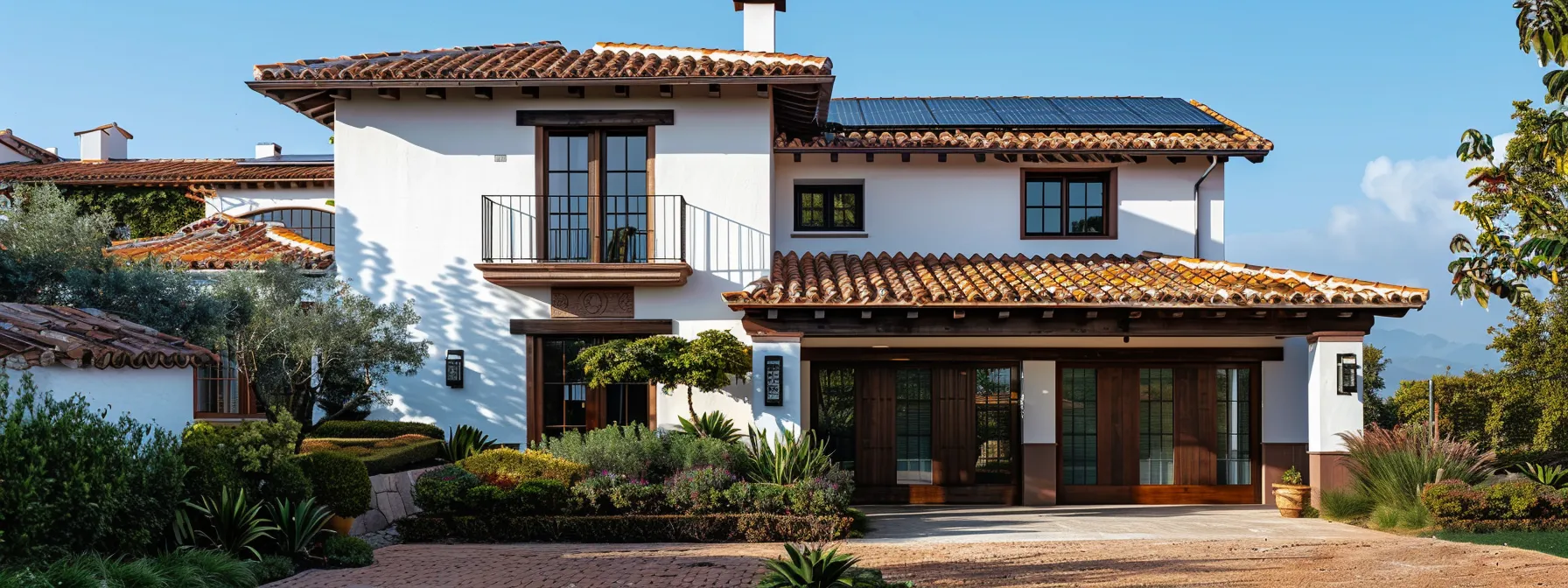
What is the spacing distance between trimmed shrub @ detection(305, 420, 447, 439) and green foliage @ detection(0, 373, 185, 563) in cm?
542

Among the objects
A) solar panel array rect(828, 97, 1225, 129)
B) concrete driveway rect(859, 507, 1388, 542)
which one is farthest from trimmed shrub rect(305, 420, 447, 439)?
solar panel array rect(828, 97, 1225, 129)

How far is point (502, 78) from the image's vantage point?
15430mm

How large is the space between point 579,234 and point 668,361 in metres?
2.79

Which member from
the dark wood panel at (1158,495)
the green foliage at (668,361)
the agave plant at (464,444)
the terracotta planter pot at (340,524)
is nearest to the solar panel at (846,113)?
the green foliage at (668,361)

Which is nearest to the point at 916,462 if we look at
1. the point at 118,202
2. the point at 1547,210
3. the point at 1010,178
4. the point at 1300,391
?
the point at 1010,178

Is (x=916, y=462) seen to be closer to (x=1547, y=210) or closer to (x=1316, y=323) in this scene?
(x=1316, y=323)

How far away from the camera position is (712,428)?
14938mm

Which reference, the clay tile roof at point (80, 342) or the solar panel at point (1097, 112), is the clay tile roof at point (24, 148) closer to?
the clay tile roof at point (80, 342)

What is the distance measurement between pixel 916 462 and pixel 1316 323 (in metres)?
5.68

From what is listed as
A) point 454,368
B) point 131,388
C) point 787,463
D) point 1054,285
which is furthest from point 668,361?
point 131,388

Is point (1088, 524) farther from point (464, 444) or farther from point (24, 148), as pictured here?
point (24, 148)

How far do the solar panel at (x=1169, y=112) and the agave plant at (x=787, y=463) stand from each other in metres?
8.25

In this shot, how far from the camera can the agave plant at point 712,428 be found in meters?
14.9

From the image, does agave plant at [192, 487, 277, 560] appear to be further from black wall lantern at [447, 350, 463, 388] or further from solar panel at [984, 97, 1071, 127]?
solar panel at [984, 97, 1071, 127]
